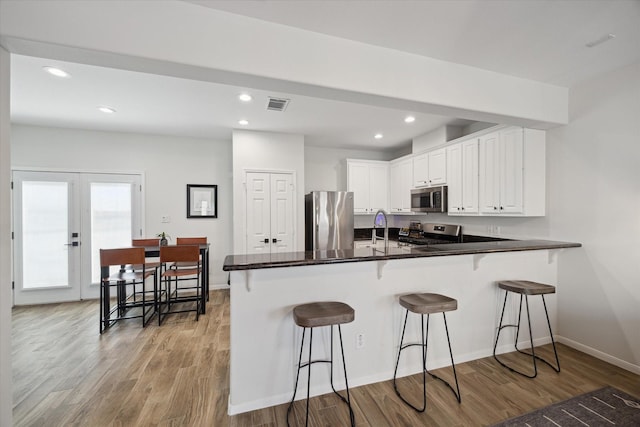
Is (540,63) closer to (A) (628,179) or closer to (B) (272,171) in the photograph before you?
(A) (628,179)

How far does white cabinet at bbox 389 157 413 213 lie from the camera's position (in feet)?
15.3

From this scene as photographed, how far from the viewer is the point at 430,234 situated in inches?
175

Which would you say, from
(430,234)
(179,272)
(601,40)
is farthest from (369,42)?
(179,272)

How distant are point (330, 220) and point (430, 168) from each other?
6.05ft

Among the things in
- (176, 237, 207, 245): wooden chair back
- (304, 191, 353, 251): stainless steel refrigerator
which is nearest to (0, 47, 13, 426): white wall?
(176, 237, 207, 245): wooden chair back

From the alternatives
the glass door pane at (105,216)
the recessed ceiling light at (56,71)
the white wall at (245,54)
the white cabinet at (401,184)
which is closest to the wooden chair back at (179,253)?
the glass door pane at (105,216)

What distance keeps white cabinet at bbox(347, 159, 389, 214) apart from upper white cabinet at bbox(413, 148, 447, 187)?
0.74 metres

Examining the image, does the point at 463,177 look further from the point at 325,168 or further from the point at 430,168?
the point at 325,168

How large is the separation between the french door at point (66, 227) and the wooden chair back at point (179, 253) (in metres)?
1.53

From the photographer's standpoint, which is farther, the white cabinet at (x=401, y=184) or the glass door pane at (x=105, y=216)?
the white cabinet at (x=401, y=184)

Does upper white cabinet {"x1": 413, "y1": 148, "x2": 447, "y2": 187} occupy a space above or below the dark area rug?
above

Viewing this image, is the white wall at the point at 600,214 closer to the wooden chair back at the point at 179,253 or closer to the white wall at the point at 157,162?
the wooden chair back at the point at 179,253

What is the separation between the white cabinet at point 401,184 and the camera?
466 cm

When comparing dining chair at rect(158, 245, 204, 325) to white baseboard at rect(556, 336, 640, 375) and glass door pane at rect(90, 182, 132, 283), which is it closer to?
glass door pane at rect(90, 182, 132, 283)
